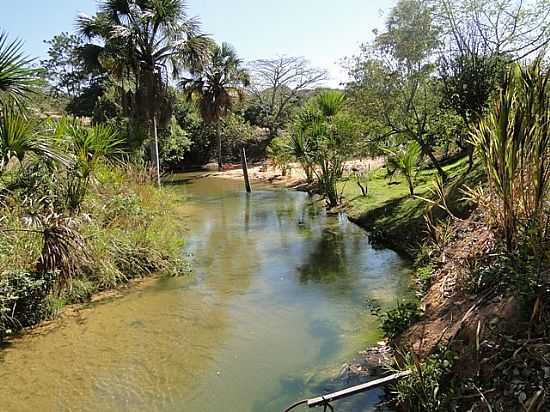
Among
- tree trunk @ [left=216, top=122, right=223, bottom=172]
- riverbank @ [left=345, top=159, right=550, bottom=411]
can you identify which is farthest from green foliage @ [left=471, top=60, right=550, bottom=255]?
tree trunk @ [left=216, top=122, right=223, bottom=172]

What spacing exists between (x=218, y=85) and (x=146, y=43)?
10.2 meters

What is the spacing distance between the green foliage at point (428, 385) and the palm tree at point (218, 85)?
2509 centimetres

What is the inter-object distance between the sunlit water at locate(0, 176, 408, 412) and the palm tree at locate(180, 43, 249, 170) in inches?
737

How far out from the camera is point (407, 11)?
11062mm

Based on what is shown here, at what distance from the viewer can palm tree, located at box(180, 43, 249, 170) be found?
1080 inches

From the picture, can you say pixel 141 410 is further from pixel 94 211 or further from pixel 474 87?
pixel 474 87

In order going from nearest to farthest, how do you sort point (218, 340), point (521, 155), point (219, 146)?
1. point (521, 155)
2. point (218, 340)
3. point (219, 146)

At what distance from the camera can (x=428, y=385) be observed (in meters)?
3.63

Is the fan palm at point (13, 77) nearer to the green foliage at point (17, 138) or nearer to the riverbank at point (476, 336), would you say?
the green foliage at point (17, 138)

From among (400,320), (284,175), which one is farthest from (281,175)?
(400,320)

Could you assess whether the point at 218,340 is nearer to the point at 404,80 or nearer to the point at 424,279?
the point at 424,279

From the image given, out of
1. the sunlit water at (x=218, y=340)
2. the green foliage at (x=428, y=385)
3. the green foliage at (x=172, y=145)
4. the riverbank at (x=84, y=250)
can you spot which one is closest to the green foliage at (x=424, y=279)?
the sunlit water at (x=218, y=340)

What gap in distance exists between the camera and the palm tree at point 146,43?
55.3ft

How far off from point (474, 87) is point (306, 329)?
22.0 feet
